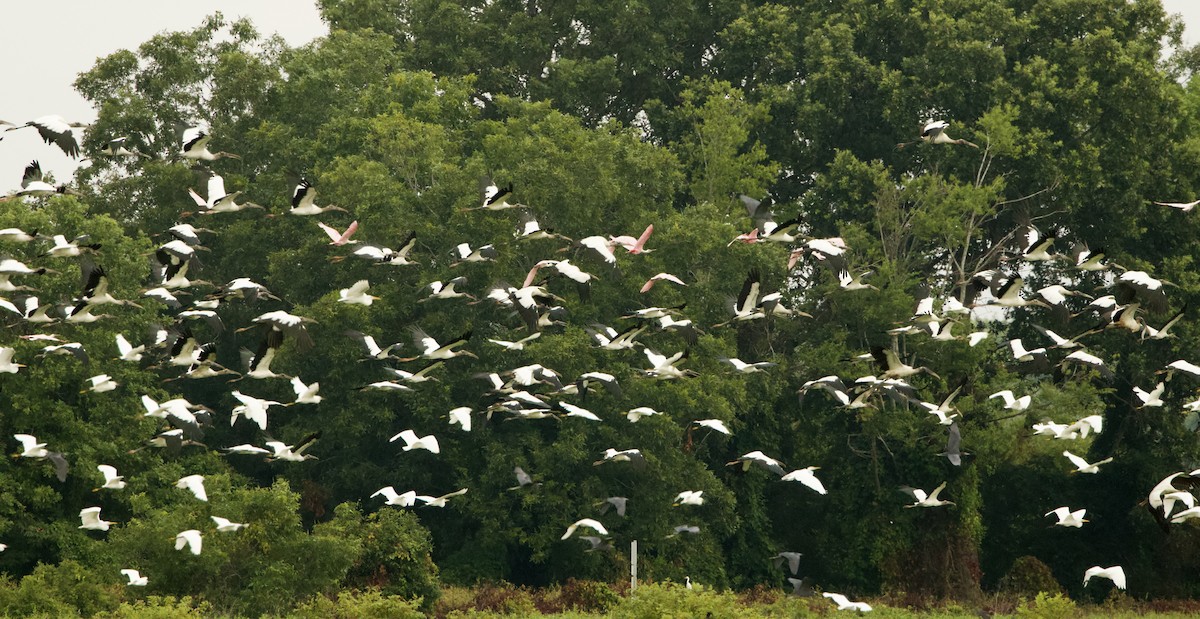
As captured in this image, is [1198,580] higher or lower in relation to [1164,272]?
lower

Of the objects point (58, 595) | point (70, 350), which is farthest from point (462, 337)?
point (58, 595)

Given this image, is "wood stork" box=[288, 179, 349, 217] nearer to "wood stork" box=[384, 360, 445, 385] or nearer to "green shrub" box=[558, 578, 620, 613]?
"wood stork" box=[384, 360, 445, 385]

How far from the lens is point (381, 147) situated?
136 ft

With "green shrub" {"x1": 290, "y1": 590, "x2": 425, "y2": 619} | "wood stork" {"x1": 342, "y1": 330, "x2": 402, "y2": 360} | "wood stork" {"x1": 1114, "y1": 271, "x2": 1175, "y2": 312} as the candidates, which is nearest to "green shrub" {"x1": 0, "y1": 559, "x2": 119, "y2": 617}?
"green shrub" {"x1": 290, "y1": 590, "x2": 425, "y2": 619}

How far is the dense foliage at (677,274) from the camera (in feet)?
126

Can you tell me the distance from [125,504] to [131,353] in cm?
550

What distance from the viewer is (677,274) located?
136ft

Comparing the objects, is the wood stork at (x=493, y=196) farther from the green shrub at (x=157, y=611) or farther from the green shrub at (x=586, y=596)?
the green shrub at (x=157, y=611)

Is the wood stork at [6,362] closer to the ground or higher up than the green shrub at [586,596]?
higher up

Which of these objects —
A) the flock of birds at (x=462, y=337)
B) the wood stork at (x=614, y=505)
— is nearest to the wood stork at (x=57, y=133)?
the flock of birds at (x=462, y=337)

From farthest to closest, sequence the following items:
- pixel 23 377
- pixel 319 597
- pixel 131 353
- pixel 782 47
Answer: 1. pixel 782 47
2. pixel 23 377
3. pixel 131 353
4. pixel 319 597

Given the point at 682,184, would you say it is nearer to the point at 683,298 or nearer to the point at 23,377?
the point at 683,298

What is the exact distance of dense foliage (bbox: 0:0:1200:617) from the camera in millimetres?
38281

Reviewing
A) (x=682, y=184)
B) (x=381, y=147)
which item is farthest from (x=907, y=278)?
(x=381, y=147)
